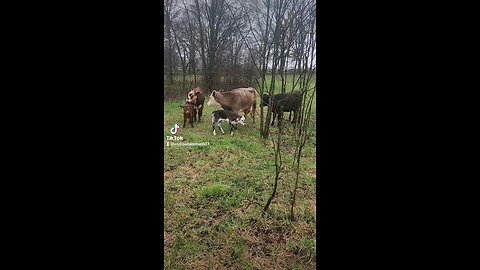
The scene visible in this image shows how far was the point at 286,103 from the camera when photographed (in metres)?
2.63

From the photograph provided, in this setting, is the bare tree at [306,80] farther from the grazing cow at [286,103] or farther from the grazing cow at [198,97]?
the grazing cow at [198,97]

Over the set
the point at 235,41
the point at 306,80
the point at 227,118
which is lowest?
the point at 227,118

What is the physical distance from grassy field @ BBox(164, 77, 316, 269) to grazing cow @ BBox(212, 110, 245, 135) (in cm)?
10

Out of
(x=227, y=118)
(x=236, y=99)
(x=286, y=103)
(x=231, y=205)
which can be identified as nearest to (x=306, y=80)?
(x=286, y=103)

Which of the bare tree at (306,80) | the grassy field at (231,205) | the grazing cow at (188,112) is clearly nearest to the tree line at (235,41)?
the bare tree at (306,80)

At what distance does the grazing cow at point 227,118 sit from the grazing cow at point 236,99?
0.03 m

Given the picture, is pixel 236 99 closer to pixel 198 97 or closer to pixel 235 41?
pixel 198 97

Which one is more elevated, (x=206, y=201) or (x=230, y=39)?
(x=230, y=39)

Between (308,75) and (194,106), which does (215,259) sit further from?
(308,75)

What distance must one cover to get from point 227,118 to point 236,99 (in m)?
0.16

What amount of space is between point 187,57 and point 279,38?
656 mm

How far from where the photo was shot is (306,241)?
2.44m

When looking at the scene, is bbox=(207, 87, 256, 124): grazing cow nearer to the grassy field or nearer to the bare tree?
the grassy field
